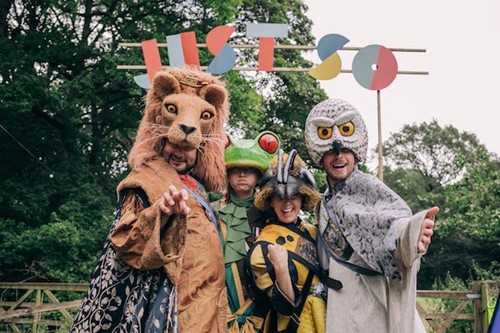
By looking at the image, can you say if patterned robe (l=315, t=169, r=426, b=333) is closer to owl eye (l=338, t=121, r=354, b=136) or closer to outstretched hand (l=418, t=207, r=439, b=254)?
outstretched hand (l=418, t=207, r=439, b=254)

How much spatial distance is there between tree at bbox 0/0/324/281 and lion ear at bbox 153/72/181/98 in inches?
313

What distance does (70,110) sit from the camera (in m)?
11.9

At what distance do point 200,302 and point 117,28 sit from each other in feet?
35.1

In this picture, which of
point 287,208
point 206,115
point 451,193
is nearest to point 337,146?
point 287,208

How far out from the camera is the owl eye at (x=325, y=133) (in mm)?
2891

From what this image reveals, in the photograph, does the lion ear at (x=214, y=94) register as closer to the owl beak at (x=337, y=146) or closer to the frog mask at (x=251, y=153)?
the frog mask at (x=251, y=153)

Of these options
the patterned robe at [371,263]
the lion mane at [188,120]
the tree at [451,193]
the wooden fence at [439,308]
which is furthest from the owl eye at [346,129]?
the tree at [451,193]

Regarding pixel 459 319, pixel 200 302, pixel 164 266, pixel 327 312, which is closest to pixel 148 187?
pixel 164 266

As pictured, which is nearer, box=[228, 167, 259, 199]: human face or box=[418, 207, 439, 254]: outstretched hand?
box=[418, 207, 439, 254]: outstretched hand

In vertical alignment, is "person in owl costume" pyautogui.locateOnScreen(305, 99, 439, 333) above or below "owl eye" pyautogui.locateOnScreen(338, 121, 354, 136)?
below

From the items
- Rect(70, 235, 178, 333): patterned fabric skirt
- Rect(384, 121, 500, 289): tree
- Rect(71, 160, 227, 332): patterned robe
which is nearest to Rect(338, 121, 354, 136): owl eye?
Rect(71, 160, 227, 332): patterned robe

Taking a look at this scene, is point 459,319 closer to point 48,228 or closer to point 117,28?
point 48,228

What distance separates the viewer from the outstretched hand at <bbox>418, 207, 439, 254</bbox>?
2.23 meters

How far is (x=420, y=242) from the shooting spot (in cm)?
227
